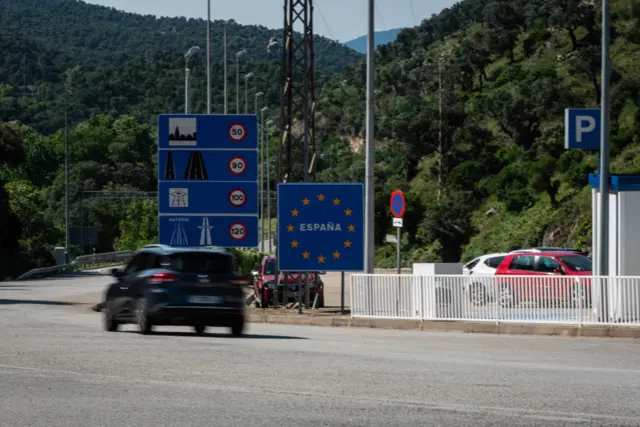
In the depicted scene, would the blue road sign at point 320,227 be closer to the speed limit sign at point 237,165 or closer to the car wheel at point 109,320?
the speed limit sign at point 237,165

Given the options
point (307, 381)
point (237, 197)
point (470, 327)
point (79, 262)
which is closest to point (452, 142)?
point (79, 262)

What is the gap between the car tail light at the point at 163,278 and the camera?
2320 centimetres

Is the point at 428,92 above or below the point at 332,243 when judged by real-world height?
above

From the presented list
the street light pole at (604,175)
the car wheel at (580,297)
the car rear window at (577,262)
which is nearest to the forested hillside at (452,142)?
the car rear window at (577,262)

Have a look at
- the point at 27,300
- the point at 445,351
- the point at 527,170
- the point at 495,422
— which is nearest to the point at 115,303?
the point at 445,351

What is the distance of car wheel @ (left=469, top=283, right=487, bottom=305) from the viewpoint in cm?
2764

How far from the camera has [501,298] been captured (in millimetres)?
27250

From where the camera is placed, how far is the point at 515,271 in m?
38.2

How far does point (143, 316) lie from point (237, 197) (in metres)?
13.6

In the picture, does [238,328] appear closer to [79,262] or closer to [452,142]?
[79,262]

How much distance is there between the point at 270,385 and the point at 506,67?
340 feet

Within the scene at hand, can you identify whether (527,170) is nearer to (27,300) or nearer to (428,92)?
(428,92)

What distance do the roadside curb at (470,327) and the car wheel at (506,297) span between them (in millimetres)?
455

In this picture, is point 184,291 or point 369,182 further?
point 369,182
